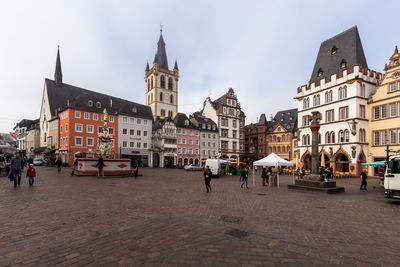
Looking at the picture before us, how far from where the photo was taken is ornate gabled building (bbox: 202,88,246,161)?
5953 cm

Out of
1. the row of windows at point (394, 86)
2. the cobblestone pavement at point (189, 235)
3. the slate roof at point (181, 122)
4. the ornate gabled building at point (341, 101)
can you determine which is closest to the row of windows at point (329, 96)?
the ornate gabled building at point (341, 101)

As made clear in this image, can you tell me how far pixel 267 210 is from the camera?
27.1 ft

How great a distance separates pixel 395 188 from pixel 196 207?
9482mm

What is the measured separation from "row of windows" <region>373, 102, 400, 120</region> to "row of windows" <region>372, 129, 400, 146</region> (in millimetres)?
2096

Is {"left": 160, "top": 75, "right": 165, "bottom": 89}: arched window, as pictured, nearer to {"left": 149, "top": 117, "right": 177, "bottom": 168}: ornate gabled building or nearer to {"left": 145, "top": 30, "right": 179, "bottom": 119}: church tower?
{"left": 145, "top": 30, "right": 179, "bottom": 119}: church tower

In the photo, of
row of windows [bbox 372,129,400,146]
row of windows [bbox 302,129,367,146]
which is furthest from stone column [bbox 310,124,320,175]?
row of windows [bbox 372,129,400,146]

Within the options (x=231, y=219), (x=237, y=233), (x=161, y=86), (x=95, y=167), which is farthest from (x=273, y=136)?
(x=237, y=233)

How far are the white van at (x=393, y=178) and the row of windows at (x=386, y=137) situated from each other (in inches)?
980

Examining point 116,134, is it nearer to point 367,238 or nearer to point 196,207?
point 196,207

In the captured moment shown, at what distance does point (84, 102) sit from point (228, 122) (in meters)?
35.4

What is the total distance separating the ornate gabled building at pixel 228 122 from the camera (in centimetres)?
5953

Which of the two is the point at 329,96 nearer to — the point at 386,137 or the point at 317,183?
the point at 386,137

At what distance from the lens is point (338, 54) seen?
36812 millimetres

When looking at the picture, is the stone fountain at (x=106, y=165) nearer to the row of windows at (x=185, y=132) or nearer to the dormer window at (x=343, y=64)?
the row of windows at (x=185, y=132)
